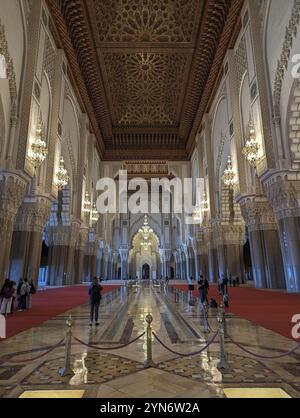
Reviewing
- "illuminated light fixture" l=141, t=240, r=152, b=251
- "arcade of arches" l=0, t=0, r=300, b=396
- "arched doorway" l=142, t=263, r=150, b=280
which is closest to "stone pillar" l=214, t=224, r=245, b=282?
"arcade of arches" l=0, t=0, r=300, b=396

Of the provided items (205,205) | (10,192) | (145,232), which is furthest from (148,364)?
(145,232)

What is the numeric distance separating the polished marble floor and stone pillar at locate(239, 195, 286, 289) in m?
6.19

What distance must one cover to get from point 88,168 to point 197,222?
7.62m

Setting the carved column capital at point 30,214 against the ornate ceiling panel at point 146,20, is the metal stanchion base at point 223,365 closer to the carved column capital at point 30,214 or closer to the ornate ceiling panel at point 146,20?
the carved column capital at point 30,214

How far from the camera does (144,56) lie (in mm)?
13906

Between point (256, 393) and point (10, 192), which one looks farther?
point (10, 192)

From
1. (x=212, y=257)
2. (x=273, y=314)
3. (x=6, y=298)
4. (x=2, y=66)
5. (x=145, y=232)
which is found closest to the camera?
(x=273, y=314)

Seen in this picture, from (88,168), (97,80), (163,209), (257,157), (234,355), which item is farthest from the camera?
(163,209)

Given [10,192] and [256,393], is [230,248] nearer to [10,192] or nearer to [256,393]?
[10,192]

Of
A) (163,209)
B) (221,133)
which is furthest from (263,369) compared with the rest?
(163,209)

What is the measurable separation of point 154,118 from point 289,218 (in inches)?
525

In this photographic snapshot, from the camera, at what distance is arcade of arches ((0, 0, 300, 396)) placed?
7.59m
